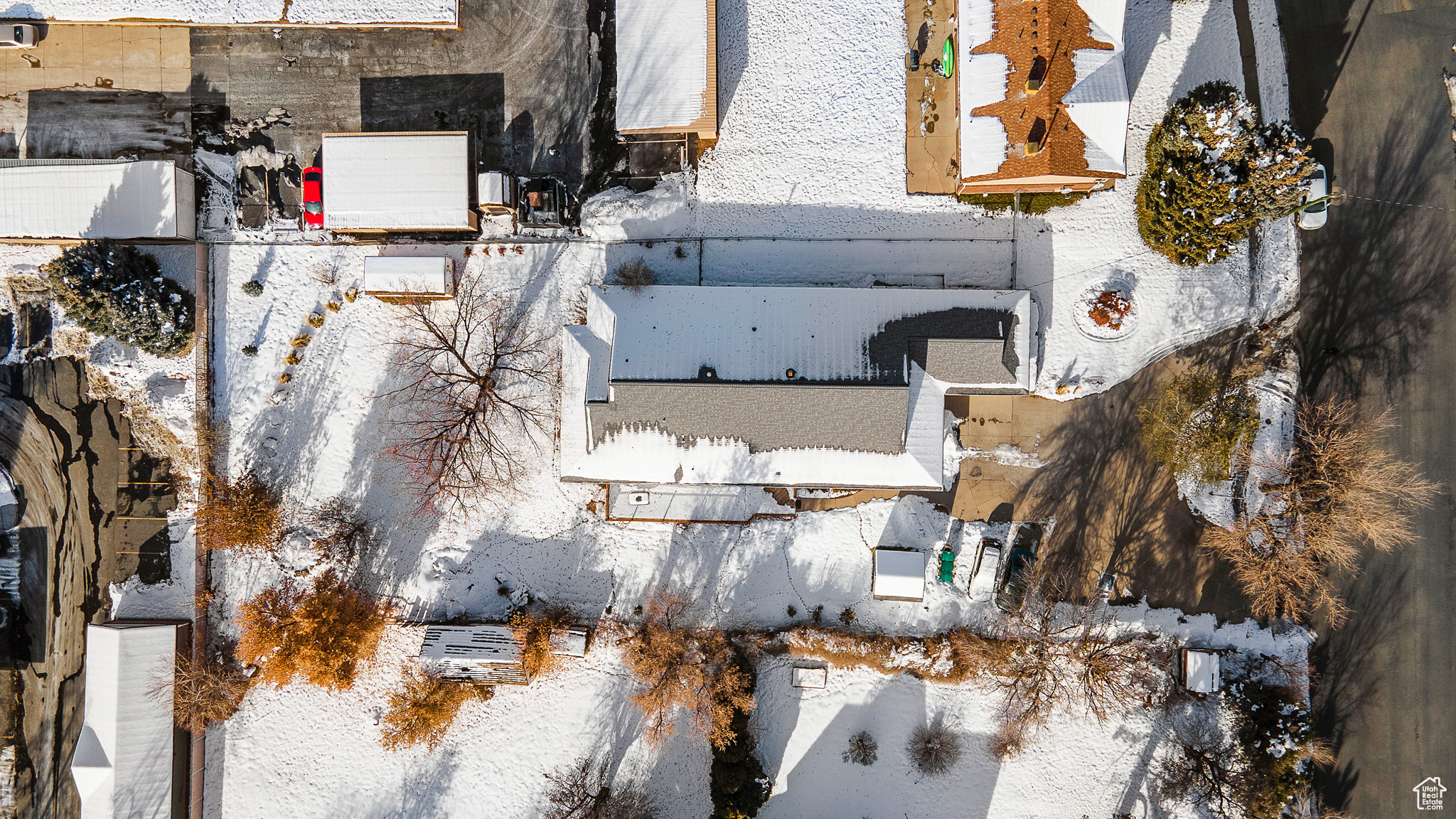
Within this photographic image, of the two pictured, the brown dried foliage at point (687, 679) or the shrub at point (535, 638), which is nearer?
the brown dried foliage at point (687, 679)

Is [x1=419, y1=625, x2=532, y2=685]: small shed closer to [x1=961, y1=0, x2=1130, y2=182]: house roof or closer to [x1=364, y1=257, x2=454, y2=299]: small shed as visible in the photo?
[x1=364, y1=257, x2=454, y2=299]: small shed

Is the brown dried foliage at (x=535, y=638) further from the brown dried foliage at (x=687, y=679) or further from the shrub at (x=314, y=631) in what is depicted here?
the shrub at (x=314, y=631)

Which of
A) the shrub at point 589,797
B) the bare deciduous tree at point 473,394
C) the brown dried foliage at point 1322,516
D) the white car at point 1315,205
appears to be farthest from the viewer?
the bare deciduous tree at point 473,394

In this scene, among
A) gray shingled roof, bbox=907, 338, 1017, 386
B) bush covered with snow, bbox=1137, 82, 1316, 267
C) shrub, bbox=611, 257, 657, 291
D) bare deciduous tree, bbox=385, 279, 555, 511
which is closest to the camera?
bush covered with snow, bbox=1137, 82, 1316, 267

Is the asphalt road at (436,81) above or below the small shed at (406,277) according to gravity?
above

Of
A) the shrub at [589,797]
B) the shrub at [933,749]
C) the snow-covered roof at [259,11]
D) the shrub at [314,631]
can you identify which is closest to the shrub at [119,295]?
the snow-covered roof at [259,11]

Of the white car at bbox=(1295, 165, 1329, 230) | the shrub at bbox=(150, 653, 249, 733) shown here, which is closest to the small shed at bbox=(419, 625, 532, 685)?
the shrub at bbox=(150, 653, 249, 733)

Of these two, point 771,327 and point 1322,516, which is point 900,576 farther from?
point 1322,516

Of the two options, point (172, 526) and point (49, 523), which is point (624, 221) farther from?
point (49, 523)
